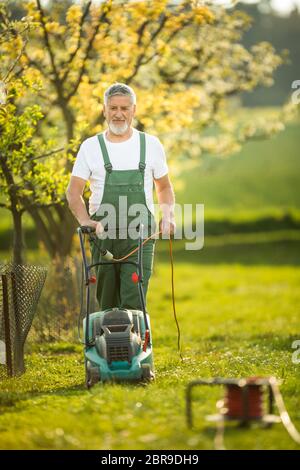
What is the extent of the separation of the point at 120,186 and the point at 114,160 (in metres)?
0.23

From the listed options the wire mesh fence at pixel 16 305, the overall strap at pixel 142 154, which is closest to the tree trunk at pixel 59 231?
the wire mesh fence at pixel 16 305

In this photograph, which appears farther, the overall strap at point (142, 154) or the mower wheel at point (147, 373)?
the overall strap at point (142, 154)

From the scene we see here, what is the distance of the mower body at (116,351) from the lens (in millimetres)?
6766

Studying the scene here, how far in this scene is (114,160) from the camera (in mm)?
7148

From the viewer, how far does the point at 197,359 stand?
29.0 feet

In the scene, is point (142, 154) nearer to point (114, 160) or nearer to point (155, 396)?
point (114, 160)

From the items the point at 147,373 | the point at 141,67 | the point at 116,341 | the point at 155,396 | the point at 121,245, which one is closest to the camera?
the point at 155,396

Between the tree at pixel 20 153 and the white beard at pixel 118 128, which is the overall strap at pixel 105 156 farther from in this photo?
the tree at pixel 20 153

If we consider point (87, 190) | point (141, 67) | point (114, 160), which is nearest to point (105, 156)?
point (114, 160)

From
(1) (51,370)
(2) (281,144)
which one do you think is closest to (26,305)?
(1) (51,370)

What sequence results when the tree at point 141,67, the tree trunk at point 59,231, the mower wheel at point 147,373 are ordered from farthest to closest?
the tree trunk at point 59,231
the tree at point 141,67
the mower wheel at point 147,373

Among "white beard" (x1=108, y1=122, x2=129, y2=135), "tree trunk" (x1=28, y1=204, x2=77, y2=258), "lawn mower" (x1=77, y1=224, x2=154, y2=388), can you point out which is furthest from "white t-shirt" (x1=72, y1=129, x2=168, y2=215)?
"tree trunk" (x1=28, y1=204, x2=77, y2=258)

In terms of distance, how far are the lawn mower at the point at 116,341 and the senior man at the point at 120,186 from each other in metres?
0.24
